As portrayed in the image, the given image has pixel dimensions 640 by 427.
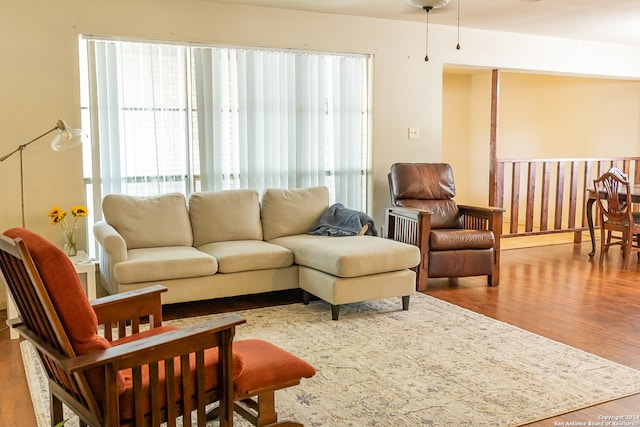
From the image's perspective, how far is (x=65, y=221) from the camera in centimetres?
453

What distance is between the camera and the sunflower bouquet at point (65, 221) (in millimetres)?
4195

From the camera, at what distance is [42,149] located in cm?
452

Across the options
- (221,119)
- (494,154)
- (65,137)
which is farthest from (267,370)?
(494,154)

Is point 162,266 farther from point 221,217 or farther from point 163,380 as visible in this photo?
point 163,380

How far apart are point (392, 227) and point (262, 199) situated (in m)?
1.12

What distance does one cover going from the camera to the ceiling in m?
5.06

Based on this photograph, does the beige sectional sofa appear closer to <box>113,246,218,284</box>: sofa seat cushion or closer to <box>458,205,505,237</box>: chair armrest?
<box>113,246,218,284</box>: sofa seat cushion

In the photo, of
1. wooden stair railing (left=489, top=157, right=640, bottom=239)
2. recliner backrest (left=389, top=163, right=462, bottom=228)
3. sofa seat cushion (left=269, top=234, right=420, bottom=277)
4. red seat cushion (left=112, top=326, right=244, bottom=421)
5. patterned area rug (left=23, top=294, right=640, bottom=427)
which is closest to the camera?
red seat cushion (left=112, top=326, right=244, bottom=421)

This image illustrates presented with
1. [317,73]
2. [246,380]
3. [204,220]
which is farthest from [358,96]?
[246,380]

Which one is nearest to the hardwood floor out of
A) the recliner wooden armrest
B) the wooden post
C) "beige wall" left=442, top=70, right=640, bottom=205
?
the recliner wooden armrest

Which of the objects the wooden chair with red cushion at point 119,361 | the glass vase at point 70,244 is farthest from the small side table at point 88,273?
the wooden chair with red cushion at point 119,361

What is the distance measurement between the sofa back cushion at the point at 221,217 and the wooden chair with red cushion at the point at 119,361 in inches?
95.3

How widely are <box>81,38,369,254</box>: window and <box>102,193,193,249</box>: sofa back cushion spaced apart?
0.30 m

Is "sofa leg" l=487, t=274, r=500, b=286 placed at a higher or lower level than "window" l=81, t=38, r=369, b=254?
lower
